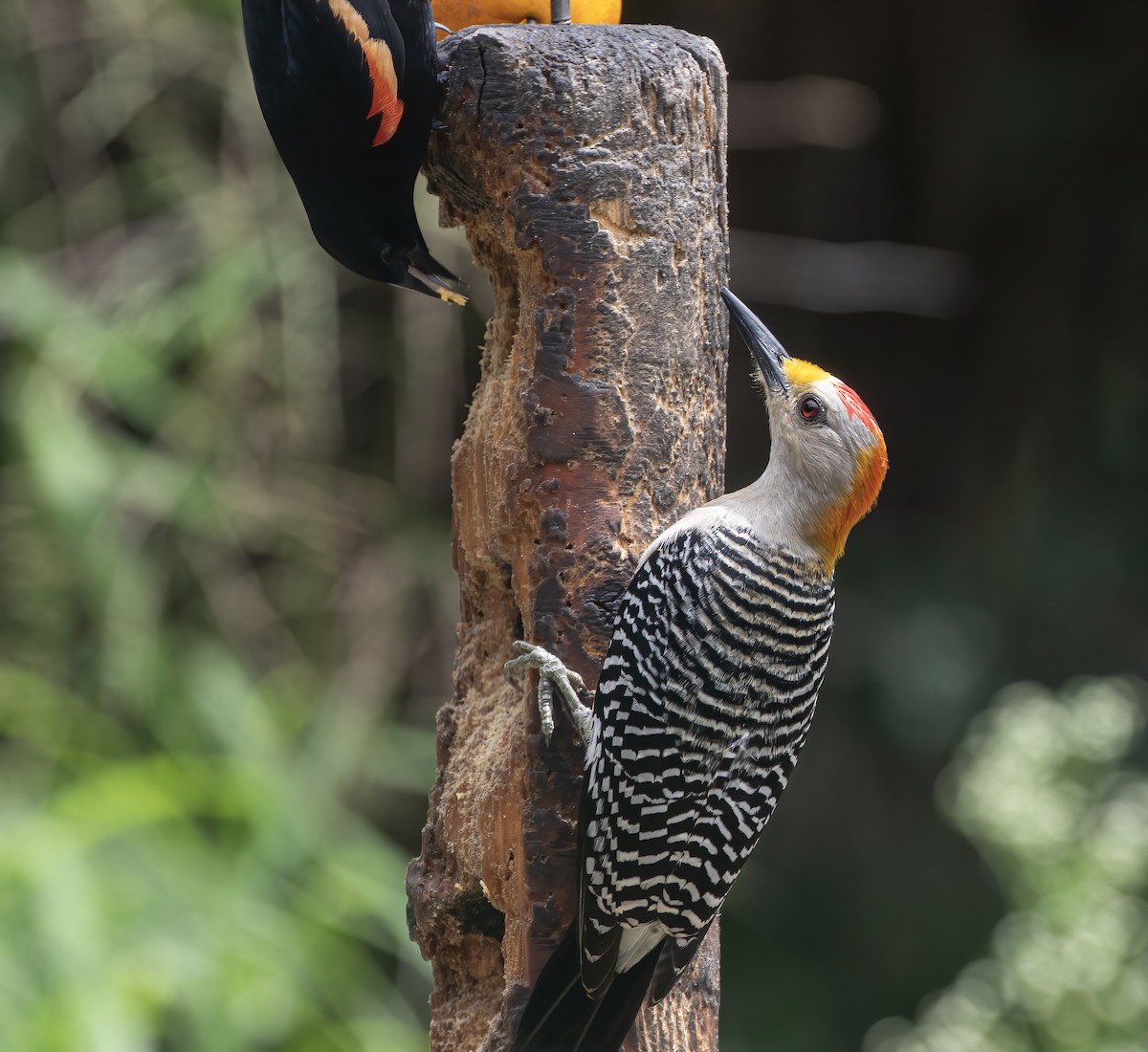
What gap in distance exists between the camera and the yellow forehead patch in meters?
1.80

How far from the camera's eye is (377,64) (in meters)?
1.55

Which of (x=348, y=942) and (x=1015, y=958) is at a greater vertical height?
(x=1015, y=958)

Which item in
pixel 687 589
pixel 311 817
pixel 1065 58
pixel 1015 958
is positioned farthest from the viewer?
pixel 1065 58

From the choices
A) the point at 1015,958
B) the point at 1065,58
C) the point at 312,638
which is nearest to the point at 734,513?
the point at 1015,958

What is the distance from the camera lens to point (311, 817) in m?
3.34

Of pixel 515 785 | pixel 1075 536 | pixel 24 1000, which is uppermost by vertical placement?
pixel 515 785

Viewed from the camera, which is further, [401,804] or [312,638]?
[401,804]

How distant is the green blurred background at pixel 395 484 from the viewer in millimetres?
3314

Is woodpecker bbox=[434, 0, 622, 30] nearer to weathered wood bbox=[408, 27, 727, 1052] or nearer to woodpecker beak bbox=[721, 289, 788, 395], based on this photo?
weathered wood bbox=[408, 27, 727, 1052]

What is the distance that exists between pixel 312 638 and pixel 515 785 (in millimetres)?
2177

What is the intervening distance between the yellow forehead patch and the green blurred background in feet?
5.37

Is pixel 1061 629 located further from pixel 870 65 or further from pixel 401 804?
pixel 401 804

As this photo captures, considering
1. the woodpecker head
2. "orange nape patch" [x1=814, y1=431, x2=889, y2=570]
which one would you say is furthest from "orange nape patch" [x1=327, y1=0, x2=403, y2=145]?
"orange nape patch" [x1=814, y1=431, x2=889, y2=570]

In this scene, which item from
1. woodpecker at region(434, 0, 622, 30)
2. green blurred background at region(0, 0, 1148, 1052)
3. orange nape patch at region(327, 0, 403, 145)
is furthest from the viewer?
green blurred background at region(0, 0, 1148, 1052)
